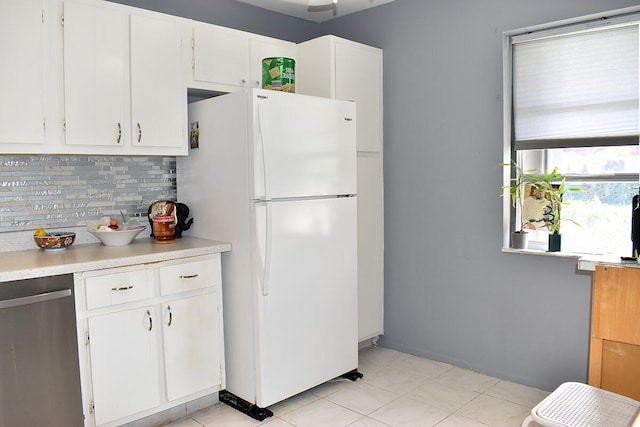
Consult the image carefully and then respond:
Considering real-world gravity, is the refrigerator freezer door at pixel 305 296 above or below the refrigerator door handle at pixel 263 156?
below

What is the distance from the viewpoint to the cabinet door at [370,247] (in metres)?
3.64

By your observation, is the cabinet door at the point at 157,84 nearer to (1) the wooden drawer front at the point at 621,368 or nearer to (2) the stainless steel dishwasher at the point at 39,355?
(2) the stainless steel dishwasher at the point at 39,355

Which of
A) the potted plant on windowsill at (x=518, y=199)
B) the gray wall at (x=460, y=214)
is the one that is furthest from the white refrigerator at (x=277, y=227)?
the potted plant on windowsill at (x=518, y=199)

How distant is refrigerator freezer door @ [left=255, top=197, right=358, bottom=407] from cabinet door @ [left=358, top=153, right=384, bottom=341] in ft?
1.31

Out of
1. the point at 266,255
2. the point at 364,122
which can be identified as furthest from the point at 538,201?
the point at 266,255

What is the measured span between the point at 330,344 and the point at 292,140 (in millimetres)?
1209

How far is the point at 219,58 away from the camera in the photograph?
3.16 metres

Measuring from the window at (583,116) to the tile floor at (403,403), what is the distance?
0.93m

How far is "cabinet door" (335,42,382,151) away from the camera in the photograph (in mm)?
3467

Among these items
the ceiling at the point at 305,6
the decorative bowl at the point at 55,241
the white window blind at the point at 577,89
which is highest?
the ceiling at the point at 305,6

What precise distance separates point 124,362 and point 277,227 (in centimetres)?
99

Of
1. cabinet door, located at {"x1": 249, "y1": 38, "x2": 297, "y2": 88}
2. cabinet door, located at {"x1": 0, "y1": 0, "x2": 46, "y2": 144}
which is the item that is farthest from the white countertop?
cabinet door, located at {"x1": 249, "y1": 38, "x2": 297, "y2": 88}

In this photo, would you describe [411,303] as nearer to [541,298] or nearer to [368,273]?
[368,273]

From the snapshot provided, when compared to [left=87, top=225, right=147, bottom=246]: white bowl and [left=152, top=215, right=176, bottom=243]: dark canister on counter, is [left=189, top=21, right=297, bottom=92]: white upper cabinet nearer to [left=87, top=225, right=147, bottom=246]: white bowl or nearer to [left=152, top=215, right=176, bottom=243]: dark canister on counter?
[left=152, top=215, right=176, bottom=243]: dark canister on counter
